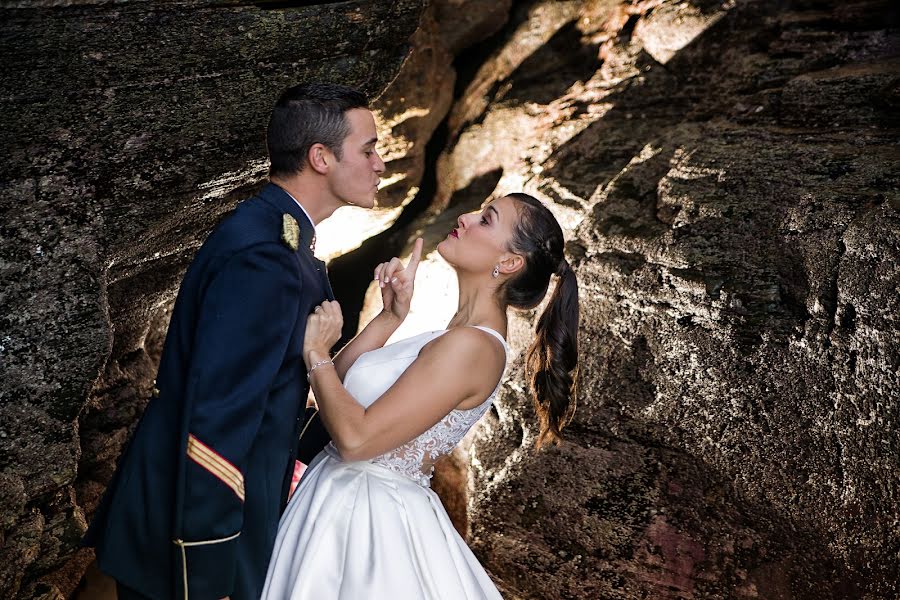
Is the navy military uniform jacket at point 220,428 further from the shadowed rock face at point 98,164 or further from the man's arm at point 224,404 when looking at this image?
the shadowed rock face at point 98,164

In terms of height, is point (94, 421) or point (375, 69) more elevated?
point (375, 69)

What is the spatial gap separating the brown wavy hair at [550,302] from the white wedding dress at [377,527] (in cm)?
31

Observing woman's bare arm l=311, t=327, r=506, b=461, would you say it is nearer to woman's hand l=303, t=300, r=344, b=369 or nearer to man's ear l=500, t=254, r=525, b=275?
woman's hand l=303, t=300, r=344, b=369

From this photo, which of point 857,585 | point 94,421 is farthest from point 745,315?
point 94,421

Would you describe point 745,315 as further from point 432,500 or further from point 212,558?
point 212,558

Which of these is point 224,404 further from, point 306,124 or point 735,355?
point 735,355

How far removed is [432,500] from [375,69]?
2.48 m

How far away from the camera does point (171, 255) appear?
4.34 m

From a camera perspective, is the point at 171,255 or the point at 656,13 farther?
the point at 656,13

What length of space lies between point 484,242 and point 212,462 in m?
1.38

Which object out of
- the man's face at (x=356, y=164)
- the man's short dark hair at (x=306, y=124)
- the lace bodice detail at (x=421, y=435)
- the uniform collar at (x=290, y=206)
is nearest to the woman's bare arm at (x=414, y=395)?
the lace bodice detail at (x=421, y=435)

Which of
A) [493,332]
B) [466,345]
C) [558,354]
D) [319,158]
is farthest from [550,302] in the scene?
[319,158]

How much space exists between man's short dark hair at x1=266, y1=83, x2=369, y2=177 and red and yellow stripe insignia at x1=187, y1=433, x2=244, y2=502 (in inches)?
38.5

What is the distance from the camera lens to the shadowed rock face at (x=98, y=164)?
3340mm
